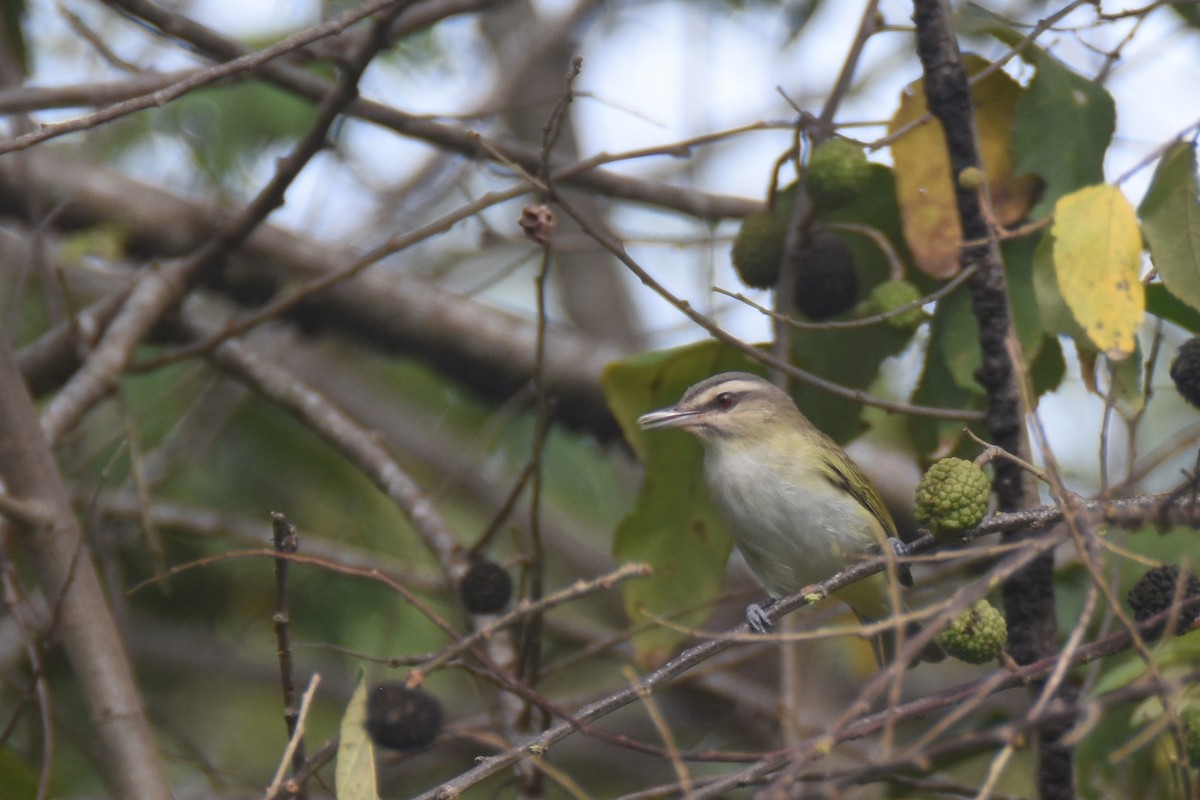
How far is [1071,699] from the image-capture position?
3248 millimetres

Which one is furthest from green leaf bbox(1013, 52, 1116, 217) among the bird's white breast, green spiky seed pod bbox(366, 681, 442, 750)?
green spiky seed pod bbox(366, 681, 442, 750)

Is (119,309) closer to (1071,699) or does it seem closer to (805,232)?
(805,232)

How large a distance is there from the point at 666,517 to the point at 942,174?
1353 millimetres

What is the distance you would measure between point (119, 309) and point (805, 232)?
253 cm

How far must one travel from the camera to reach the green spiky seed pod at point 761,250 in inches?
142

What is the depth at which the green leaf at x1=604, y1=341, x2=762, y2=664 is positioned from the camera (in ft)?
12.8

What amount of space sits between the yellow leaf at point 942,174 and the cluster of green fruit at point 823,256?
0.13 meters

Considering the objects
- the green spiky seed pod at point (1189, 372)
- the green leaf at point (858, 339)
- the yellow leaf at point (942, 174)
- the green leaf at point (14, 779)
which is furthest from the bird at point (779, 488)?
the green leaf at point (14, 779)

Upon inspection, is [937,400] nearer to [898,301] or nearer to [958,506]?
[898,301]

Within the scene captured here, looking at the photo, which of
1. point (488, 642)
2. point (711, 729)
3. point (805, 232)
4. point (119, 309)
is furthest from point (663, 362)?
point (711, 729)

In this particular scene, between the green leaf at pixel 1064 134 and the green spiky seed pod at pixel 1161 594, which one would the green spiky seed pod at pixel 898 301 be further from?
the green spiky seed pod at pixel 1161 594

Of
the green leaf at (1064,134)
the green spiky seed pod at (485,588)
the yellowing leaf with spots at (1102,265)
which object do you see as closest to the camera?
the yellowing leaf with spots at (1102,265)

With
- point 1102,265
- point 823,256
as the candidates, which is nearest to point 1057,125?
point 823,256

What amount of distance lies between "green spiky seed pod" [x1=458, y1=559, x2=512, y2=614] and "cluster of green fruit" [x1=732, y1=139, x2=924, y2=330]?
112 cm
